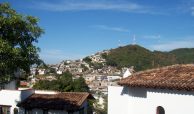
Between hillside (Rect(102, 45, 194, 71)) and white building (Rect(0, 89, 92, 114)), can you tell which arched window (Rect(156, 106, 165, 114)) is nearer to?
white building (Rect(0, 89, 92, 114))

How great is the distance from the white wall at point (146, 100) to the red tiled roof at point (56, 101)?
29.0ft

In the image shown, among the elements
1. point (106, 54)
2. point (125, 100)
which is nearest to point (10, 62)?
point (125, 100)

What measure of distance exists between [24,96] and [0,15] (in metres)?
17.0

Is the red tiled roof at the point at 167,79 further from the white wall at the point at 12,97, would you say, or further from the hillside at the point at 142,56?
the hillside at the point at 142,56

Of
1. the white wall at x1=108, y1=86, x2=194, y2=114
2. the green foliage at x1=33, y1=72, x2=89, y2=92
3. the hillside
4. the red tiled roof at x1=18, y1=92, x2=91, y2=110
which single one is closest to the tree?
the white wall at x1=108, y1=86, x2=194, y2=114

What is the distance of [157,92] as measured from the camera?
21.2 m

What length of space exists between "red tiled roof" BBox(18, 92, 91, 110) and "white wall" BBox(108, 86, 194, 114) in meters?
8.83

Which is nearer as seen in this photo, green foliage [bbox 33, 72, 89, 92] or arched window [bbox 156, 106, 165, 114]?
arched window [bbox 156, 106, 165, 114]

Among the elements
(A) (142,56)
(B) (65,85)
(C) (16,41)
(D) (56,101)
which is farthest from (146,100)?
(A) (142,56)

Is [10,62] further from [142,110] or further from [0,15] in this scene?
[142,110]

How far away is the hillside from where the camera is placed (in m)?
114

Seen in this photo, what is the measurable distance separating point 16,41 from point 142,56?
108m

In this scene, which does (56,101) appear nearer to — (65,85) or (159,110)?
(65,85)

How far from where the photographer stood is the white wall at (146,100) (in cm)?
1966
